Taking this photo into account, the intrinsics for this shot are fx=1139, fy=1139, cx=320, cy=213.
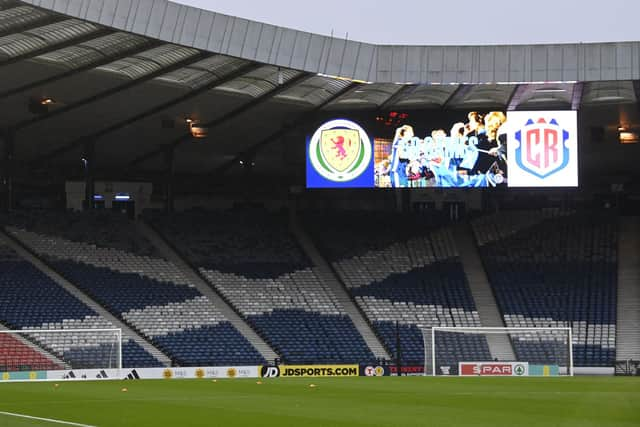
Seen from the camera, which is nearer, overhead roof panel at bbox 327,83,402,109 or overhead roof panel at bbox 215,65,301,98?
overhead roof panel at bbox 215,65,301,98

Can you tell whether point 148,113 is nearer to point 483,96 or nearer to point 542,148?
point 483,96

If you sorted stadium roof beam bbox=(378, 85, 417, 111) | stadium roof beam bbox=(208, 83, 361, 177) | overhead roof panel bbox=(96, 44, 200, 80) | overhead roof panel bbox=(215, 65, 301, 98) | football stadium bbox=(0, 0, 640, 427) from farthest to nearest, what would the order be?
1. stadium roof beam bbox=(208, 83, 361, 177)
2. stadium roof beam bbox=(378, 85, 417, 111)
3. overhead roof panel bbox=(215, 65, 301, 98)
4. overhead roof panel bbox=(96, 44, 200, 80)
5. football stadium bbox=(0, 0, 640, 427)

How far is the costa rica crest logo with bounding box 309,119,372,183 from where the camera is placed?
4825cm

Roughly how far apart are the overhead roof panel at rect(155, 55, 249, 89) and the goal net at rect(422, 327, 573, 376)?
530 inches

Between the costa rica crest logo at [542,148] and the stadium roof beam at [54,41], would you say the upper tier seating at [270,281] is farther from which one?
the stadium roof beam at [54,41]

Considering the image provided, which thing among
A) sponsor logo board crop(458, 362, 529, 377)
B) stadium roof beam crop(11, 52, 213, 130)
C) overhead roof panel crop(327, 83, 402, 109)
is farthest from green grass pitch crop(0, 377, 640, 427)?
overhead roof panel crop(327, 83, 402, 109)

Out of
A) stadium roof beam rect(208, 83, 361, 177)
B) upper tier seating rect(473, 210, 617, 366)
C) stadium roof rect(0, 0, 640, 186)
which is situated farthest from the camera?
upper tier seating rect(473, 210, 617, 366)

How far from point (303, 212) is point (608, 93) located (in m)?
19.5

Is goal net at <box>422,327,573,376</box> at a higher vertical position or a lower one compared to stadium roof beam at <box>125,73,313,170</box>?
lower

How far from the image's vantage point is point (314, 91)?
1861 inches

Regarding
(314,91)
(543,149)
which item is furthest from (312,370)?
(543,149)

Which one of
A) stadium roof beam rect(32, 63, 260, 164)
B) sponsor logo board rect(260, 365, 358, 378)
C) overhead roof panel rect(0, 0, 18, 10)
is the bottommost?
sponsor logo board rect(260, 365, 358, 378)

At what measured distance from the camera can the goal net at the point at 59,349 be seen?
41.6 meters

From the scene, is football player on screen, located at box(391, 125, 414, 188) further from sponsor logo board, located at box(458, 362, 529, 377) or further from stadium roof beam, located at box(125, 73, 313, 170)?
sponsor logo board, located at box(458, 362, 529, 377)
